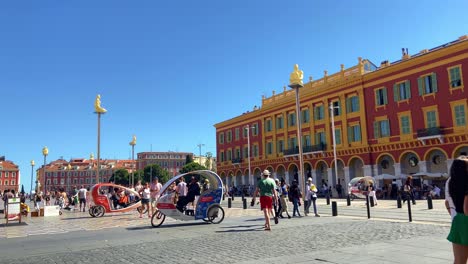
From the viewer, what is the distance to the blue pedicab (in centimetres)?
1332

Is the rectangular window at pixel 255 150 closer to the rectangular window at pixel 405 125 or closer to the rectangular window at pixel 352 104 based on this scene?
the rectangular window at pixel 352 104

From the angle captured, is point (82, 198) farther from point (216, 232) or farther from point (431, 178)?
point (431, 178)

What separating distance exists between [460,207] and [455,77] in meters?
33.3

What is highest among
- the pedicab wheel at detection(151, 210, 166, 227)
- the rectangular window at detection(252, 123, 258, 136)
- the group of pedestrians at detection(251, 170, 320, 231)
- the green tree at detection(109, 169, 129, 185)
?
the rectangular window at detection(252, 123, 258, 136)

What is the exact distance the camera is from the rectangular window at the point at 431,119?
3450 cm

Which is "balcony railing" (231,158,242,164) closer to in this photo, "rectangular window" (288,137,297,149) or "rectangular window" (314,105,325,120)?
"rectangular window" (288,137,297,149)

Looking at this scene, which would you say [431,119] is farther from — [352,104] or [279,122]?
[279,122]

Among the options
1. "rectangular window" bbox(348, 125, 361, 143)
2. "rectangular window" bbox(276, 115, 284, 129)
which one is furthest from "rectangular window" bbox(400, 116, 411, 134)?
"rectangular window" bbox(276, 115, 284, 129)

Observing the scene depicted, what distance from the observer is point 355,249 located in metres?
7.86

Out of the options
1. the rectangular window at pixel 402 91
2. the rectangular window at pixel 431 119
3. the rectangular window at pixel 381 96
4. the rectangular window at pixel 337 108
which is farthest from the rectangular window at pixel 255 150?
the rectangular window at pixel 431 119

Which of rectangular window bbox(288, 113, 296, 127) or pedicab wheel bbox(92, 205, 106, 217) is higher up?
rectangular window bbox(288, 113, 296, 127)

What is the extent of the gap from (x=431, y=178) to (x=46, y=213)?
100 ft

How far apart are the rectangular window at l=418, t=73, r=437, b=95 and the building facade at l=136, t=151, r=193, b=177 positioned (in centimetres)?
11097

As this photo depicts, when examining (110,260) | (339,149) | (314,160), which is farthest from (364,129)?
(110,260)
